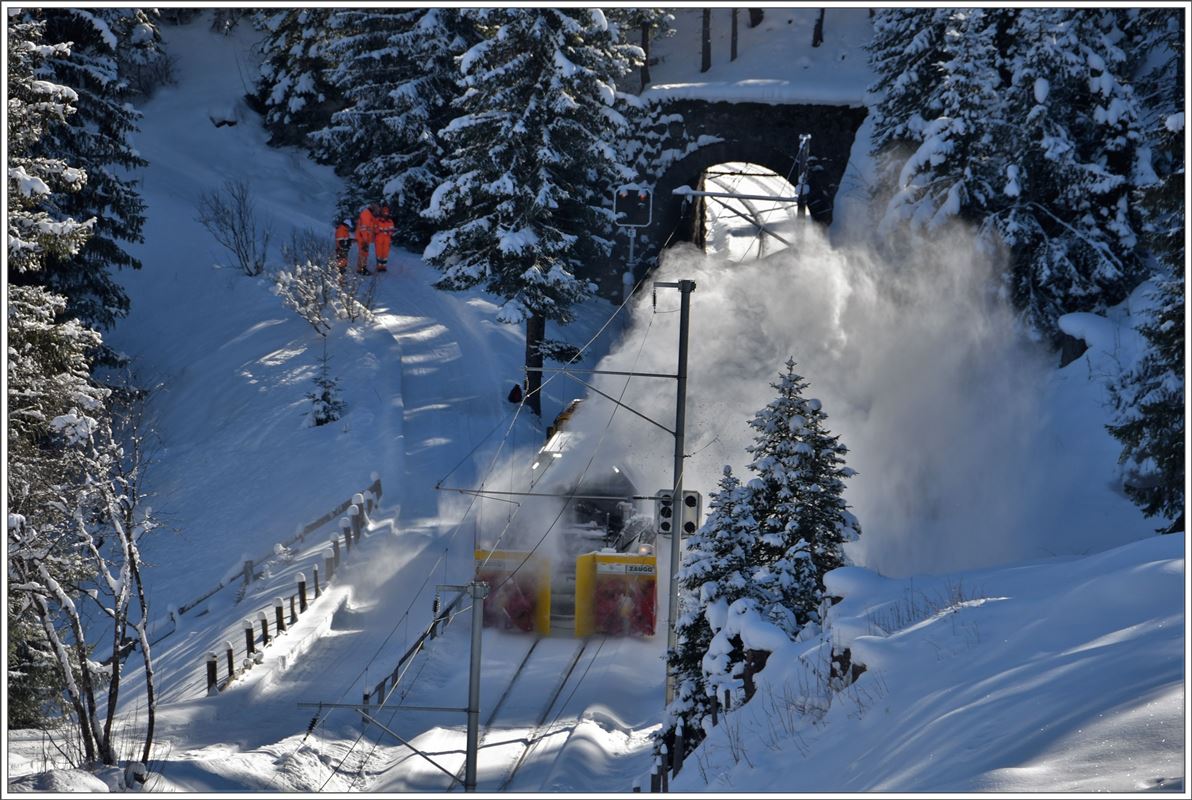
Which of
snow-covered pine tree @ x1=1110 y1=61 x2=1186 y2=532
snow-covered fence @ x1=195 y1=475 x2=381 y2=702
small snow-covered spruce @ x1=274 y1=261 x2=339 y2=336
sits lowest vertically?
snow-covered fence @ x1=195 y1=475 x2=381 y2=702

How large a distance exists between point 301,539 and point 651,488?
7.81 m

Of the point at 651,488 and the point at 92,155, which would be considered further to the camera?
the point at 92,155

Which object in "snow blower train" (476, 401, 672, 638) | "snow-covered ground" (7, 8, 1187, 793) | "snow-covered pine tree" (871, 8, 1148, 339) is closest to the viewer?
"snow-covered ground" (7, 8, 1187, 793)

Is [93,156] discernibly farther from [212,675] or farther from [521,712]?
[521,712]

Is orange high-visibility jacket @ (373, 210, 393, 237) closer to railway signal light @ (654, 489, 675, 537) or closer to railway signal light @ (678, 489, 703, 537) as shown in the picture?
railway signal light @ (678, 489, 703, 537)

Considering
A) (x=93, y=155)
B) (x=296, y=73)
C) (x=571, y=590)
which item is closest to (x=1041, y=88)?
(x=571, y=590)

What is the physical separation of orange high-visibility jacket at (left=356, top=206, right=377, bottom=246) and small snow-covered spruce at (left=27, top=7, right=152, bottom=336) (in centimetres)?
→ 910

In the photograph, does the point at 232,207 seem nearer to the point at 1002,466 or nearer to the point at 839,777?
the point at 1002,466

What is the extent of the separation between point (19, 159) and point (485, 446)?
16084 millimetres

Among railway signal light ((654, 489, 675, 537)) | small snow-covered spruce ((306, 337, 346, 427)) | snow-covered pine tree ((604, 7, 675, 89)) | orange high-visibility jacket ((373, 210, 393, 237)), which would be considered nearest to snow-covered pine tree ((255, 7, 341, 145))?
orange high-visibility jacket ((373, 210, 393, 237))

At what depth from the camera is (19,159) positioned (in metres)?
15.7

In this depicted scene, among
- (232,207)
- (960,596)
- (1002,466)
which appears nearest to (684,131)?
(232,207)

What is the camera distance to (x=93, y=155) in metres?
28.7

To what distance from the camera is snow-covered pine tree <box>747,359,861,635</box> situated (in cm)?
1480
